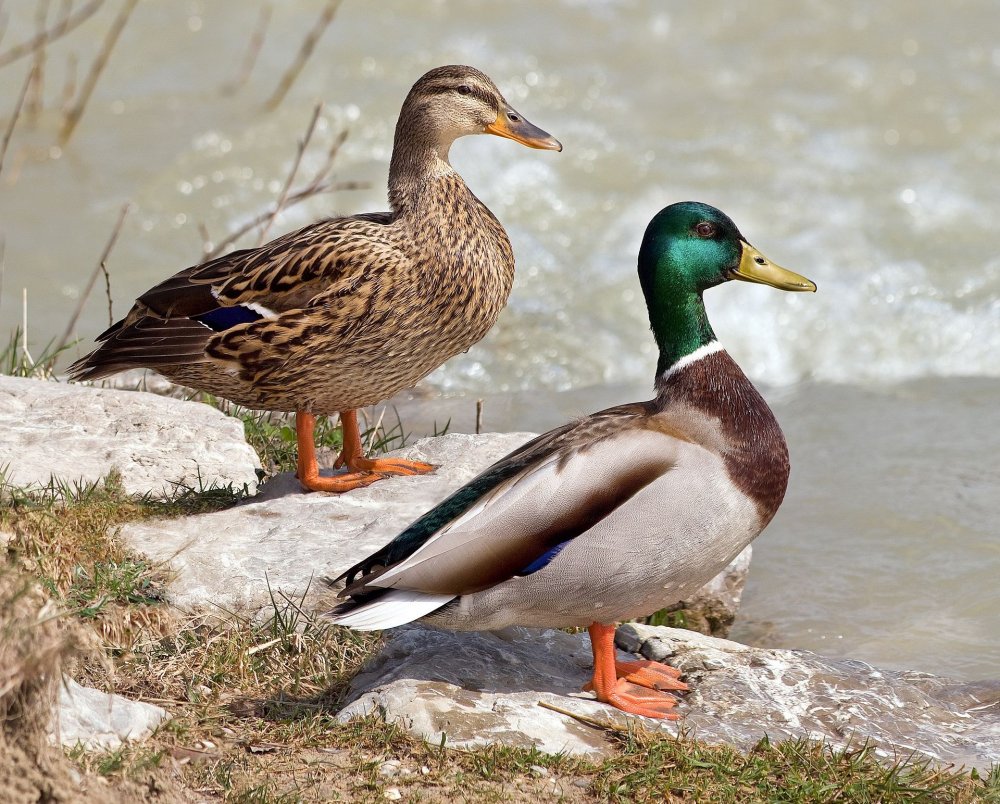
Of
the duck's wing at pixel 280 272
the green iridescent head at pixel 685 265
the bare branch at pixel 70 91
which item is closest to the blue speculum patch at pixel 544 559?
the green iridescent head at pixel 685 265

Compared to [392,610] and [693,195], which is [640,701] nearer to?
[392,610]

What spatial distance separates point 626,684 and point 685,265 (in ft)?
3.98

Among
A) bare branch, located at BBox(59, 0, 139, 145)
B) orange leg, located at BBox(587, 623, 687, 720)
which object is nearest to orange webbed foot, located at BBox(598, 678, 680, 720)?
orange leg, located at BBox(587, 623, 687, 720)

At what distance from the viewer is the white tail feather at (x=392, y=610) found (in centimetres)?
352

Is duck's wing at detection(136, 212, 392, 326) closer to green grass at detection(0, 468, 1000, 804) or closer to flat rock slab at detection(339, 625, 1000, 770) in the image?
green grass at detection(0, 468, 1000, 804)

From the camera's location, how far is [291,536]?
451 cm

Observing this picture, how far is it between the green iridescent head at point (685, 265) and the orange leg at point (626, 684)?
0.81m

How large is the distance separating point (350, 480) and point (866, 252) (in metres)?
5.95

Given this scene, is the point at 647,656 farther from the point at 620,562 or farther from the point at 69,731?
the point at 69,731

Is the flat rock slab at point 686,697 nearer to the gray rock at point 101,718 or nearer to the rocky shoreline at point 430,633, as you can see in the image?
the rocky shoreline at point 430,633

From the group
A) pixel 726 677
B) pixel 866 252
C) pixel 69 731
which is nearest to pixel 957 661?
pixel 726 677

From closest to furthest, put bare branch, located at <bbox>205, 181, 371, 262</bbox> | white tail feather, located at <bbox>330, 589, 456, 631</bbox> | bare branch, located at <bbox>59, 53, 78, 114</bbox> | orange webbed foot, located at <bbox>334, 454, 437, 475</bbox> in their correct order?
white tail feather, located at <bbox>330, 589, 456, 631</bbox>, orange webbed foot, located at <bbox>334, 454, 437, 475</bbox>, bare branch, located at <bbox>205, 181, 371, 262</bbox>, bare branch, located at <bbox>59, 53, 78, 114</bbox>

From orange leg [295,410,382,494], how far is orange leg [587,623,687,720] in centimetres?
130

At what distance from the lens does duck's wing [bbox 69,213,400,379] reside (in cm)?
467
